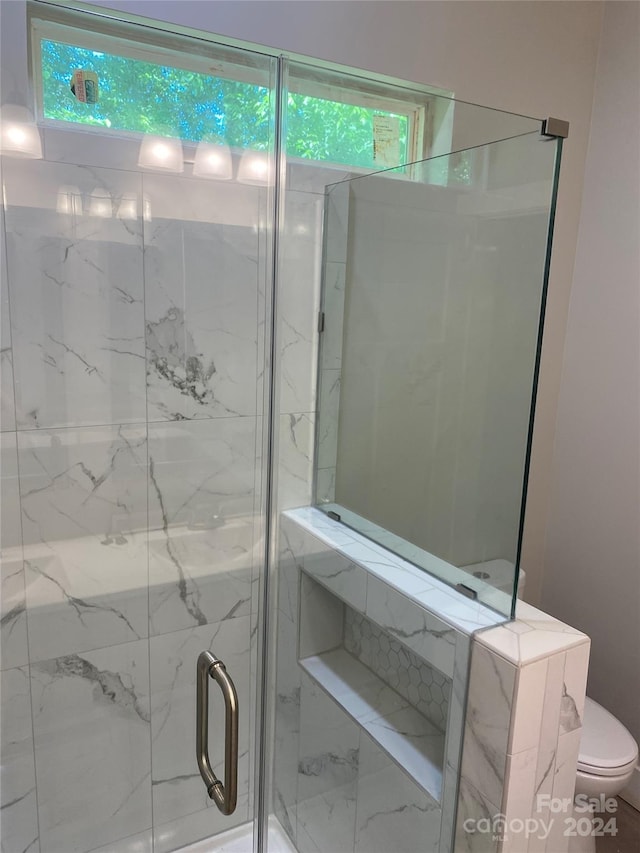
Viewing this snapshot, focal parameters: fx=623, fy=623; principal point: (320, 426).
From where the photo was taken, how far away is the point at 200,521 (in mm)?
1798

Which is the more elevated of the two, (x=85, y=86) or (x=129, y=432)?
(x=85, y=86)

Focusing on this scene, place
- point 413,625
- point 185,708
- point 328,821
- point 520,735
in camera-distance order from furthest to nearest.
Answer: point 328,821 < point 185,708 < point 413,625 < point 520,735

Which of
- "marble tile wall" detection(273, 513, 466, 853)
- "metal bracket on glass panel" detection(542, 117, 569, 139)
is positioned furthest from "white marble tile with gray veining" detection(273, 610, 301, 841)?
"metal bracket on glass panel" detection(542, 117, 569, 139)

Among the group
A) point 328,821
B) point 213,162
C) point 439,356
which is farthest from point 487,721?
point 213,162

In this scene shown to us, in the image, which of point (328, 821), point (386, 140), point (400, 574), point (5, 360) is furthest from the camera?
point (386, 140)

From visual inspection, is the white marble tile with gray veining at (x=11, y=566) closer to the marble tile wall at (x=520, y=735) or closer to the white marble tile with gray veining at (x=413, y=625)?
the white marble tile with gray veining at (x=413, y=625)

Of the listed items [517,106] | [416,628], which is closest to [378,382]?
Result: [416,628]

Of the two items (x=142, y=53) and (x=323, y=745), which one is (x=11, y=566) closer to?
(x=323, y=745)

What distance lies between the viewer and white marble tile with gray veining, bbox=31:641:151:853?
1.68 metres

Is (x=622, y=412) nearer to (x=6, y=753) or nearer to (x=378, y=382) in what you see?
(x=378, y=382)

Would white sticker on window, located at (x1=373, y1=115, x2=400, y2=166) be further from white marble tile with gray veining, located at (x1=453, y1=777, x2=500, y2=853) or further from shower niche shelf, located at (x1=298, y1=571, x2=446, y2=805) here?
white marble tile with gray veining, located at (x1=453, y1=777, x2=500, y2=853)

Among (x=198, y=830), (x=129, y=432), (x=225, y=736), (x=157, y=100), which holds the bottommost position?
(x=198, y=830)

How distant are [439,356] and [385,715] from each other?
3.55 ft

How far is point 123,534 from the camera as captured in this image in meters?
1.71
